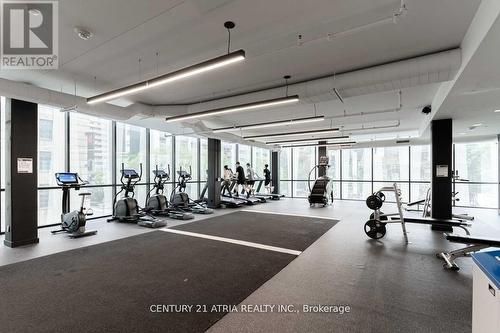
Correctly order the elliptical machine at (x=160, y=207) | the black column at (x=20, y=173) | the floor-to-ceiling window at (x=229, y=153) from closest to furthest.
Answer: the black column at (x=20, y=173) < the elliptical machine at (x=160, y=207) < the floor-to-ceiling window at (x=229, y=153)

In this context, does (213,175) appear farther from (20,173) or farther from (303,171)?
(303,171)

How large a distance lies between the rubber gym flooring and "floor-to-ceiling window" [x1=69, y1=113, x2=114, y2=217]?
315 centimetres

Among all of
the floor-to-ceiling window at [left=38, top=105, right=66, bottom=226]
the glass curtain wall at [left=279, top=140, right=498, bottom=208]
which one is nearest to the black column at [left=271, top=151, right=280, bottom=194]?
the glass curtain wall at [left=279, top=140, right=498, bottom=208]

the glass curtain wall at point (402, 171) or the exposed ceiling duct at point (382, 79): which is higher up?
the exposed ceiling duct at point (382, 79)

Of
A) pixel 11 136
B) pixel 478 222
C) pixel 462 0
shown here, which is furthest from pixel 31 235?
pixel 478 222

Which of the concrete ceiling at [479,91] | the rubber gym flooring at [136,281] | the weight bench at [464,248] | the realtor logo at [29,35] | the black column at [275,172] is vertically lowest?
the rubber gym flooring at [136,281]

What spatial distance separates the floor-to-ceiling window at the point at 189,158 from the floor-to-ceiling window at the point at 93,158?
9.92 ft

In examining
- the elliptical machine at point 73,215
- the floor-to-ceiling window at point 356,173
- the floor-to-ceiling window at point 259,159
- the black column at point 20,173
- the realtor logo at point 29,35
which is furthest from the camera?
the floor-to-ceiling window at point 259,159

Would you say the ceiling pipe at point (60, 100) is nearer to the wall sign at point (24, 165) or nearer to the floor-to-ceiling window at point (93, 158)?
the wall sign at point (24, 165)

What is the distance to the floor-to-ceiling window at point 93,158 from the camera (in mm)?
7141

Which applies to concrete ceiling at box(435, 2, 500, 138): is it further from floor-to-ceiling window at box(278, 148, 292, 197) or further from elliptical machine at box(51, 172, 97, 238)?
floor-to-ceiling window at box(278, 148, 292, 197)

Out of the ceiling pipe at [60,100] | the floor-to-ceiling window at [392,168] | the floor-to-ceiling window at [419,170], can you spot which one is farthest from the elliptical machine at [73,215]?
the floor-to-ceiling window at [419,170]

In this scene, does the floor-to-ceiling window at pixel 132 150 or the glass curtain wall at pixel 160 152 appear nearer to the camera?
the floor-to-ceiling window at pixel 132 150

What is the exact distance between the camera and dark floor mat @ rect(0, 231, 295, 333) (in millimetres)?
2402
